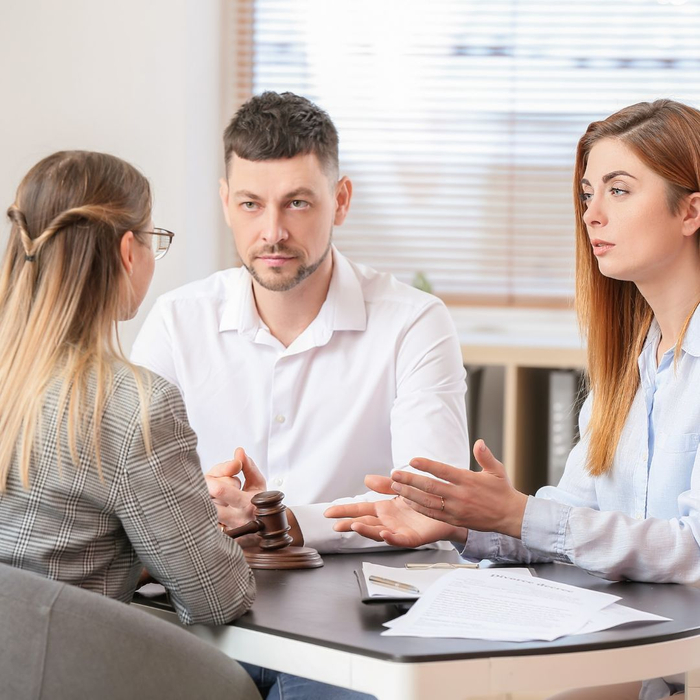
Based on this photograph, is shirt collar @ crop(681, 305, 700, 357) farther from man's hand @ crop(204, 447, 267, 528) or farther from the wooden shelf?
the wooden shelf

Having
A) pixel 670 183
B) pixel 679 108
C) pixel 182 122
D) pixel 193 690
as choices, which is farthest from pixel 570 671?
pixel 182 122

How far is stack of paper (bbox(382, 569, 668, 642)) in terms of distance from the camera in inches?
42.9

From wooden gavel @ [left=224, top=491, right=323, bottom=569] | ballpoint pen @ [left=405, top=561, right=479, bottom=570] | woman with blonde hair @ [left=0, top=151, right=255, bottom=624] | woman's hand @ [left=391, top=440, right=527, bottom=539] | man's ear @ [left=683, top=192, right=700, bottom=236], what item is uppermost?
man's ear @ [left=683, top=192, right=700, bottom=236]

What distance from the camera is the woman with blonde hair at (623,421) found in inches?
55.3

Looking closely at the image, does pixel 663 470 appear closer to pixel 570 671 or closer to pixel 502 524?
pixel 502 524

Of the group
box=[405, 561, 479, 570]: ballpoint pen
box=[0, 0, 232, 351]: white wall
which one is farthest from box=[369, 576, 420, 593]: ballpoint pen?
box=[0, 0, 232, 351]: white wall

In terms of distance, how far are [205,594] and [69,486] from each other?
0.20 meters

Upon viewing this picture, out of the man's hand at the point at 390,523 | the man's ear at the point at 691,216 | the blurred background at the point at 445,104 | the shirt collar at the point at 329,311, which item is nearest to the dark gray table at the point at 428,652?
the man's hand at the point at 390,523

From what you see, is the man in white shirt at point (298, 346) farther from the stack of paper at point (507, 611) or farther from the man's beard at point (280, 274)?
the stack of paper at point (507, 611)

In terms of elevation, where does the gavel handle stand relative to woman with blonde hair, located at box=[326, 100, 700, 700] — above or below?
below

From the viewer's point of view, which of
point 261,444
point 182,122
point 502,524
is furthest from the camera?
point 182,122

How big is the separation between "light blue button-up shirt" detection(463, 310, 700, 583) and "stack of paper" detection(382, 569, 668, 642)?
0.13m

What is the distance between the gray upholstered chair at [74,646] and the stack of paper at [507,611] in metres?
0.26

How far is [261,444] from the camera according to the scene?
2.06 metres
